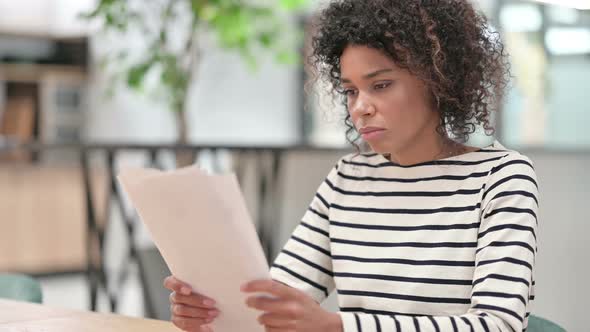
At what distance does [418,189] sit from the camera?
147cm

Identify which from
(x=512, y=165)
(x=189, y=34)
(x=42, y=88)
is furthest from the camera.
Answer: (x=42, y=88)

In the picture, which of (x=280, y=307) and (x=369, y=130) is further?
(x=369, y=130)

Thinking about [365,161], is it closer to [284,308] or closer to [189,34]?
[284,308]

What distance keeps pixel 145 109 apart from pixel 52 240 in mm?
1202

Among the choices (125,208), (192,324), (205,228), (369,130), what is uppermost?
(369,130)

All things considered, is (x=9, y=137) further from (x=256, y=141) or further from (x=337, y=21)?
(x=337, y=21)

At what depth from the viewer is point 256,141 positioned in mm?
7324

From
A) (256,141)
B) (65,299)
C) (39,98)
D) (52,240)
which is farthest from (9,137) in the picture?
(256,141)

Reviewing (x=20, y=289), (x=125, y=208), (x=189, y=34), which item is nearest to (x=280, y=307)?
(x=20, y=289)

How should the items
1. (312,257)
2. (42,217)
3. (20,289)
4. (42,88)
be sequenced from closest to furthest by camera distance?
(312,257) < (20,289) < (42,217) < (42,88)

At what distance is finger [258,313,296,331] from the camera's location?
3.56 feet

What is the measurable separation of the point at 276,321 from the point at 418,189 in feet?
1.52

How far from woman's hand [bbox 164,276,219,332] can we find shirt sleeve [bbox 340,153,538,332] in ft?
0.67

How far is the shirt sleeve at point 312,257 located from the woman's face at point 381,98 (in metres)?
0.23
